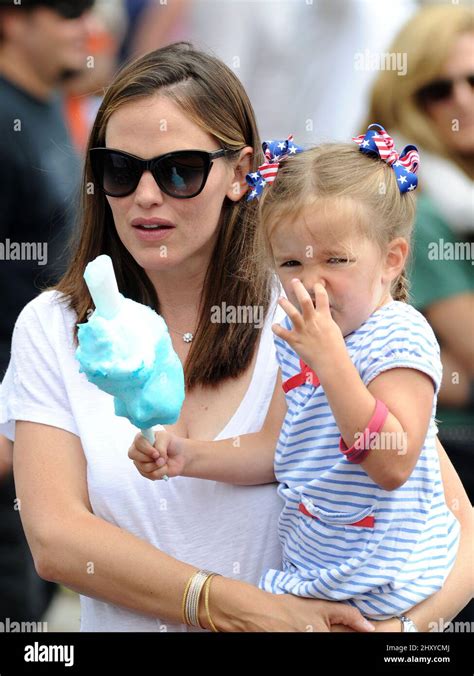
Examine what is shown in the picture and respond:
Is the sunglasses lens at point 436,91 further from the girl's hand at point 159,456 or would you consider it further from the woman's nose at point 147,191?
the girl's hand at point 159,456

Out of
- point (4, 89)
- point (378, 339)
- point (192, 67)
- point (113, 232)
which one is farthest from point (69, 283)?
point (4, 89)

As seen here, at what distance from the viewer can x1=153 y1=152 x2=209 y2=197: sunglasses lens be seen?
8.87 feet

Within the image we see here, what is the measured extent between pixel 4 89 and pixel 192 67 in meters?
1.73

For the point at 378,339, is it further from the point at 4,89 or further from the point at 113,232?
the point at 4,89

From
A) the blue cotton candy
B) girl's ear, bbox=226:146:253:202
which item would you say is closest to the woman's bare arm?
the blue cotton candy

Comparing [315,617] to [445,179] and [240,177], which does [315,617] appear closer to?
[240,177]

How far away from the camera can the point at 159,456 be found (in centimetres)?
257

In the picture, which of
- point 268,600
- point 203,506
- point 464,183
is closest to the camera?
point 268,600

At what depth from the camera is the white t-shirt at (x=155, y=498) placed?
2719 millimetres

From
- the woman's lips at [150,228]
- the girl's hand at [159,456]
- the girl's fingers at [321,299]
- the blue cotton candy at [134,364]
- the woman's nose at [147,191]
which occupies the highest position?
the woman's nose at [147,191]

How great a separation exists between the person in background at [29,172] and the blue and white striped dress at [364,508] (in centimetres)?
171

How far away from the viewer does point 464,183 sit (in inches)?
164

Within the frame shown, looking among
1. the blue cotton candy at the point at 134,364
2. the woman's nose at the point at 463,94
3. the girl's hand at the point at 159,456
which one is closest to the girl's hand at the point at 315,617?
the girl's hand at the point at 159,456
